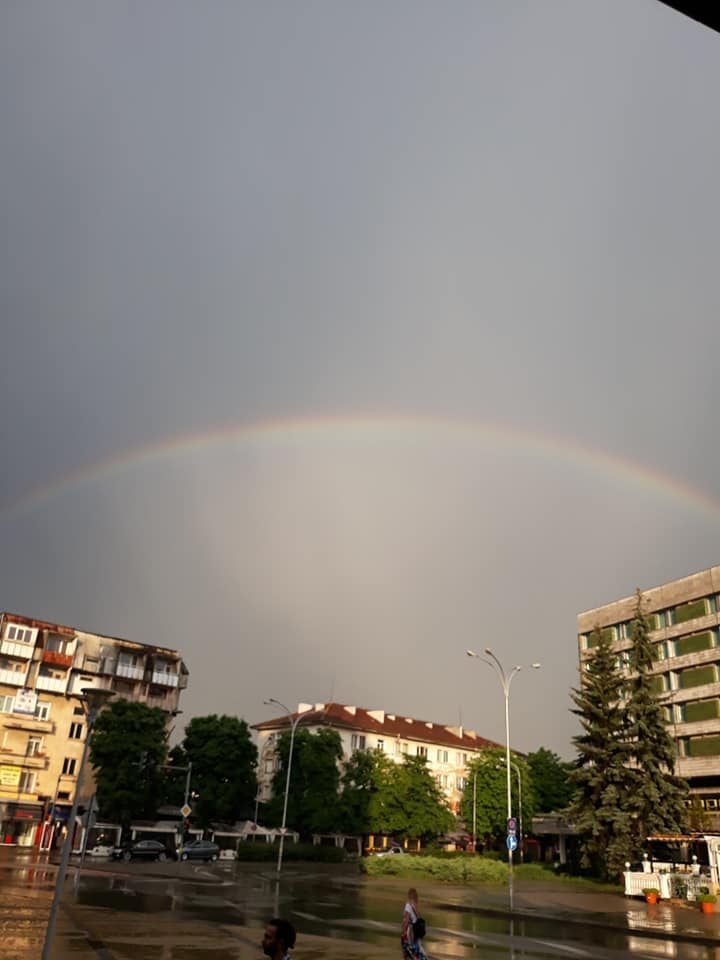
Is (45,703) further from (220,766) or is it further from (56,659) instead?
(220,766)

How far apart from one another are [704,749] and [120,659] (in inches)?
2235

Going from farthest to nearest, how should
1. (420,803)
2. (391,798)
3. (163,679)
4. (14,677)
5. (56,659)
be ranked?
(163,679) → (420,803) → (391,798) → (56,659) → (14,677)

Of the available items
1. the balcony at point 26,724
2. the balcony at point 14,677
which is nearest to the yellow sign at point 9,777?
the balcony at point 26,724

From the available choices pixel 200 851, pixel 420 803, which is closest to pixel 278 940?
pixel 200 851

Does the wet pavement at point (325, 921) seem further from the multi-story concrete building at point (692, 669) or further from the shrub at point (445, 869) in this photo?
the multi-story concrete building at point (692, 669)

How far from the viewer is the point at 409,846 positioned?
8256cm

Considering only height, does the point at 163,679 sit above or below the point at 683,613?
below

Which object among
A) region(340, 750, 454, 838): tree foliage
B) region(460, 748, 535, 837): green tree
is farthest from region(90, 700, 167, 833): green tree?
region(460, 748, 535, 837): green tree

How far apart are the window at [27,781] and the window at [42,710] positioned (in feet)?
16.3

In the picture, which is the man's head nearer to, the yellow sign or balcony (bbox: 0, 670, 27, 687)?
the yellow sign

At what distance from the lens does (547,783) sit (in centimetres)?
9106

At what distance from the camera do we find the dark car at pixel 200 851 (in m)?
58.2

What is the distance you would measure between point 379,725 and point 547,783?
74.4 feet

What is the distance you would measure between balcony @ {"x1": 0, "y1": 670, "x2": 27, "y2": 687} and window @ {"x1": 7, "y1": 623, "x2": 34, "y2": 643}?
294 cm
